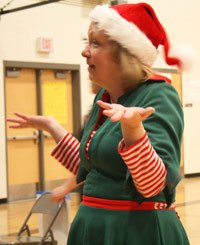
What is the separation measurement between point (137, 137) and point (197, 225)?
5303mm

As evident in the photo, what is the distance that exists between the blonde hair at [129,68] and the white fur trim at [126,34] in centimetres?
2

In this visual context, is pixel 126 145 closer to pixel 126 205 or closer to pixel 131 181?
pixel 131 181

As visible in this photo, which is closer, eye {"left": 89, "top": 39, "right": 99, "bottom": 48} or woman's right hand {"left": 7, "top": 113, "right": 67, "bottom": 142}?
eye {"left": 89, "top": 39, "right": 99, "bottom": 48}

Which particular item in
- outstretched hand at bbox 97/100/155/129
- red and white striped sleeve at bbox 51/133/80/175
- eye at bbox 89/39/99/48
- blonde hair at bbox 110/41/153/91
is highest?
eye at bbox 89/39/99/48

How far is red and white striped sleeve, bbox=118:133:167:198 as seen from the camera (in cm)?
140

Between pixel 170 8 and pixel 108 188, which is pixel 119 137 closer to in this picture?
pixel 108 188

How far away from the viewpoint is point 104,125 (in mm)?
1693

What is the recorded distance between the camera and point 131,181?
59.5 inches

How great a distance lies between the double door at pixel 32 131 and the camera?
9070 mm

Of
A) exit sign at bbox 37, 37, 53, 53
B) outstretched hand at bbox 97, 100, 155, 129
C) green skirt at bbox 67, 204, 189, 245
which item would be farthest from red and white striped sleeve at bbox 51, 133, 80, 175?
exit sign at bbox 37, 37, 53, 53

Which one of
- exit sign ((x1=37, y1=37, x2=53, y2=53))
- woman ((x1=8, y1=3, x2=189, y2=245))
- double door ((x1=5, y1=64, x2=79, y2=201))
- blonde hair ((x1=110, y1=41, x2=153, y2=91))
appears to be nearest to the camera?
woman ((x1=8, y1=3, x2=189, y2=245))

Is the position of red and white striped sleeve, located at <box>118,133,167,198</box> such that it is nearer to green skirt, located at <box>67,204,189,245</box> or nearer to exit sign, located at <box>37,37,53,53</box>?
green skirt, located at <box>67,204,189,245</box>

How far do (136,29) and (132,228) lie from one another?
2.23ft

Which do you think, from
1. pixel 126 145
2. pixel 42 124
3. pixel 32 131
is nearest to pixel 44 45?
pixel 32 131
